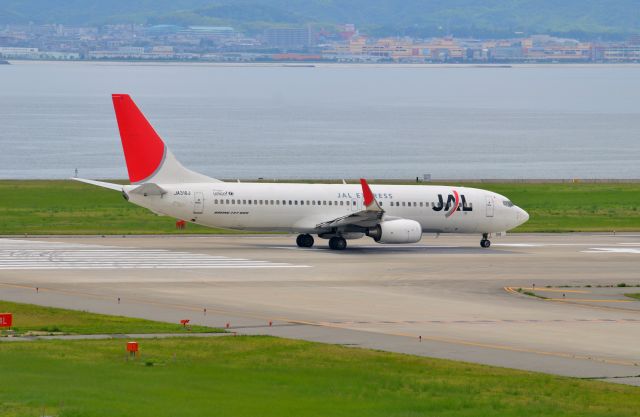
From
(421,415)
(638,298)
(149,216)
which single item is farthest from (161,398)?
(149,216)

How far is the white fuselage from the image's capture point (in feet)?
194

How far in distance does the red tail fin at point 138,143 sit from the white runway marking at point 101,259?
374 cm

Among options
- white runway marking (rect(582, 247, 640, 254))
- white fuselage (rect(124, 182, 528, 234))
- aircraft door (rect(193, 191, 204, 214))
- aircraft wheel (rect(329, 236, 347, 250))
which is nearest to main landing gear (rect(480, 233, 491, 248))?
white fuselage (rect(124, 182, 528, 234))

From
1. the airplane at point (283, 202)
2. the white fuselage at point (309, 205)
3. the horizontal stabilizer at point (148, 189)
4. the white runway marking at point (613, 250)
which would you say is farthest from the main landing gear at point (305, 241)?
the white runway marking at point (613, 250)

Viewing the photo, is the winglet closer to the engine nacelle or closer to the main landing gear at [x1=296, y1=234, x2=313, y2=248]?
the engine nacelle

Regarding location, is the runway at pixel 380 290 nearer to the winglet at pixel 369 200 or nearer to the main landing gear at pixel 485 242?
the main landing gear at pixel 485 242

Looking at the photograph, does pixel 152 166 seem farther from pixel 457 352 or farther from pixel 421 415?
pixel 421 415

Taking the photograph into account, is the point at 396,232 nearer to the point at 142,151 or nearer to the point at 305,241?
the point at 305,241

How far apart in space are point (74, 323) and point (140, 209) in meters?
42.8

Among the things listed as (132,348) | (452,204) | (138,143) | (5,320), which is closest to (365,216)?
(452,204)

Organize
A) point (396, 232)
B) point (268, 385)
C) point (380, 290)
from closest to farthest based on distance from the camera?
1. point (268, 385)
2. point (380, 290)
3. point (396, 232)

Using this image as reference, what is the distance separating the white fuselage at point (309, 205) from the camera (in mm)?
59000

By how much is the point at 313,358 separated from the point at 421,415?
683 cm

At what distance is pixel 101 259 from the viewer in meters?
54.7
